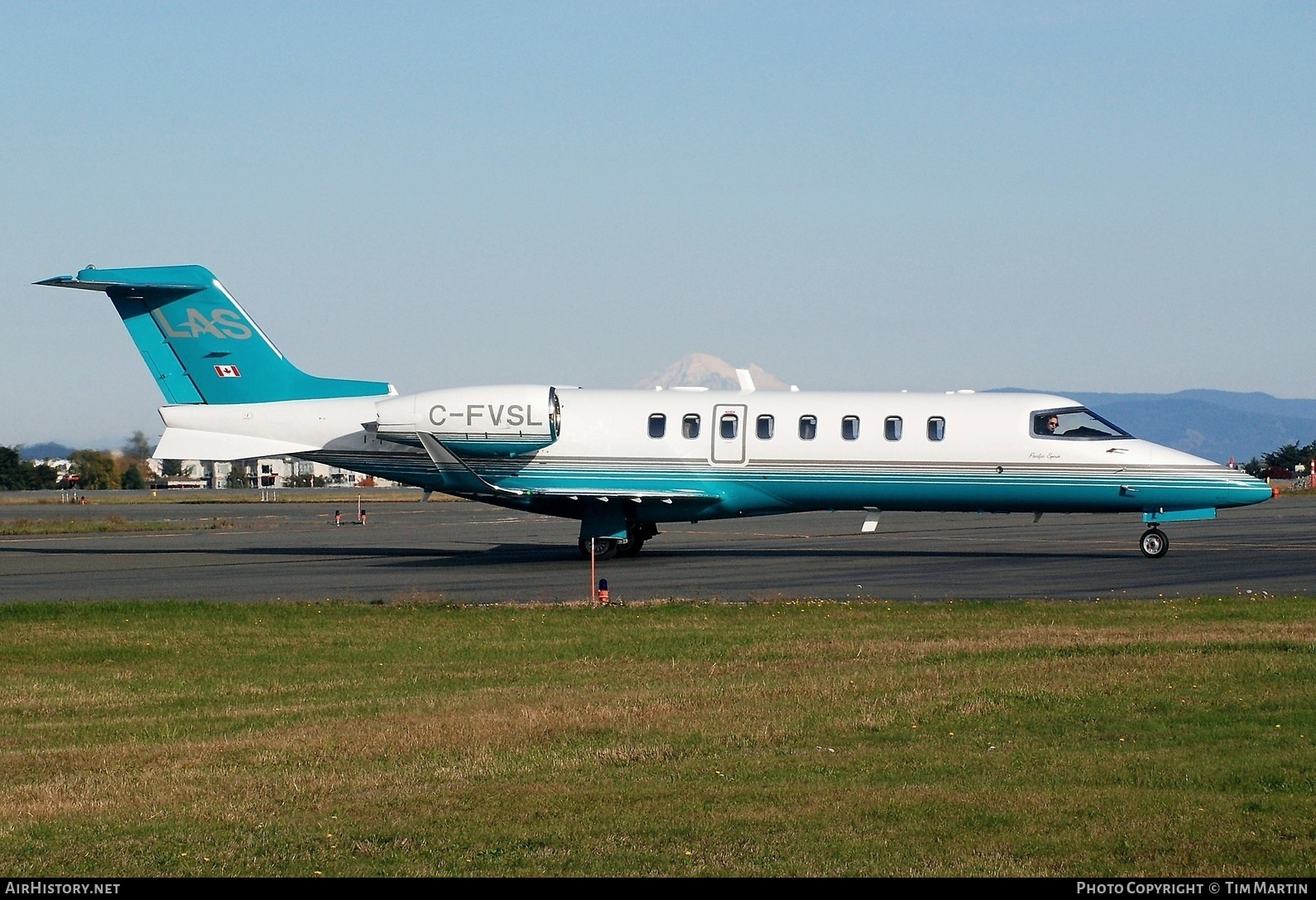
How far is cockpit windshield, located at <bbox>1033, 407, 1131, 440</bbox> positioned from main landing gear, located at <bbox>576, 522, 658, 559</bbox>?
333 inches

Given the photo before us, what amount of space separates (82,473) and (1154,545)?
106211 millimetres

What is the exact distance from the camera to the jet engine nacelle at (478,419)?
95.7 ft

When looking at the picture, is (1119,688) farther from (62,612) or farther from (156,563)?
(156,563)

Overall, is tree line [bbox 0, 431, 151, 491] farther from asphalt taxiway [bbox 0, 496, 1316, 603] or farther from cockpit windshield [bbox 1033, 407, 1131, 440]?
cockpit windshield [bbox 1033, 407, 1131, 440]

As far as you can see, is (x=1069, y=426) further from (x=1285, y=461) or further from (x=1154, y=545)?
(x=1285, y=461)

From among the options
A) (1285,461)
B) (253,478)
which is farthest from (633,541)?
(253,478)

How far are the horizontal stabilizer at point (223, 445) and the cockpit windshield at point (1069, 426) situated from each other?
15.2 m

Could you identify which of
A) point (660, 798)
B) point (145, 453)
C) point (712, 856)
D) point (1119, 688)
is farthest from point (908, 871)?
point (145, 453)

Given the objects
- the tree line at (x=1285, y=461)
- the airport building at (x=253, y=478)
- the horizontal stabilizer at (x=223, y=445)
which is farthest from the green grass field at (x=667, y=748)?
the airport building at (x=253, y=478)

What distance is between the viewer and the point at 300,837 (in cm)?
769

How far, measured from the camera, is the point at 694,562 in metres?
28.5

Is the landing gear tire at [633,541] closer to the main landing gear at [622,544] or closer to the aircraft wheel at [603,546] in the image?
the main landing gear at [622,544]

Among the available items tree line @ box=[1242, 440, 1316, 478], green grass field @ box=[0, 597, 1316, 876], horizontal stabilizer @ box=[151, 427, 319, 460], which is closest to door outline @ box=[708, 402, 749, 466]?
horizontal stabilizer @ box=[151, 427, 319, 460]

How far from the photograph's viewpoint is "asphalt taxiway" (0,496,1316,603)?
22.5m
